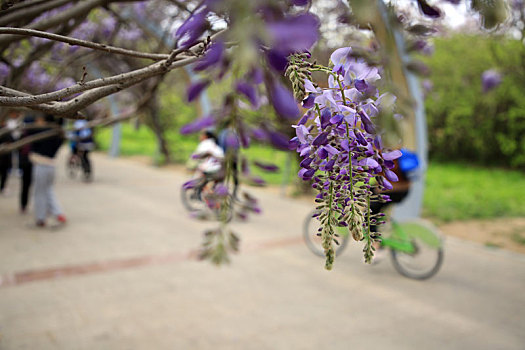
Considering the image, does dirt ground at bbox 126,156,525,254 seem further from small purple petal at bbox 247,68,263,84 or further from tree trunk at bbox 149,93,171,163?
tree trunk at bbox 149,93,171,163

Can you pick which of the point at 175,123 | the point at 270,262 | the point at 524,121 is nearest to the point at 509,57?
the point at 524,121

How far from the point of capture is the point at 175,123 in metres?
19.8

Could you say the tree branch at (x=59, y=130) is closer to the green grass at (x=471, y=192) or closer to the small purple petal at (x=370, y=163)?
the small purple petal at (x=370, y=163)

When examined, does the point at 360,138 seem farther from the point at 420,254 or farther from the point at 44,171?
the point at 44,171

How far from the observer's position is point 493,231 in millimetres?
8266

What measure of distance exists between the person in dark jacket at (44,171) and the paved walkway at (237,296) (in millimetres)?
322

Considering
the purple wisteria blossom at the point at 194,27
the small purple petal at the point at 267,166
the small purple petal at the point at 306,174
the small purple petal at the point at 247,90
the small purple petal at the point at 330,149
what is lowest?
the small purple petal at the point at 306,174

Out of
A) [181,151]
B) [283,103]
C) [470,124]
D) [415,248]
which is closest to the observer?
[283,103]

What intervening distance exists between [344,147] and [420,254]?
17.3 feet

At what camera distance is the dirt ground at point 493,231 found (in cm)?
753

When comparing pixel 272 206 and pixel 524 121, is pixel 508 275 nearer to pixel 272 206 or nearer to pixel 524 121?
pixel 272 206

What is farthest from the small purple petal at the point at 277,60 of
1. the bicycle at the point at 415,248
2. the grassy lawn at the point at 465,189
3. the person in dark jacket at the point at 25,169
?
the person in dark jacket at the point at 25,169

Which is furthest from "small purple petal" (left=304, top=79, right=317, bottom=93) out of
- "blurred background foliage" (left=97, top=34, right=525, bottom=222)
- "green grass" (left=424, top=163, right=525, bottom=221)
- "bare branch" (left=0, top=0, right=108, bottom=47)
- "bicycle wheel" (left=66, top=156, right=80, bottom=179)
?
"bicycle wheel" (left=66, top=156, right=80, bottom=179)

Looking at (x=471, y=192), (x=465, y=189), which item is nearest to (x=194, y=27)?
(x=471, y=192)
